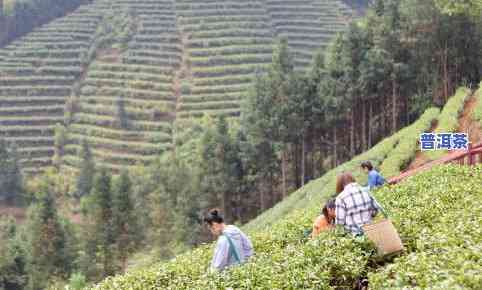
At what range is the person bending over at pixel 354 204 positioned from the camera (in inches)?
345

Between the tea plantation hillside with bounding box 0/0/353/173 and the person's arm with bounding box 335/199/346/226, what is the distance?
60.9 m

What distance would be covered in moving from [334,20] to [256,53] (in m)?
19.2

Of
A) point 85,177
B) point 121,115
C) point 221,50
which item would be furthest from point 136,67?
point 85,177

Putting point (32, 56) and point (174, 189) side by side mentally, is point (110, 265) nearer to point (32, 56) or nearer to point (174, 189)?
point (174, 189)

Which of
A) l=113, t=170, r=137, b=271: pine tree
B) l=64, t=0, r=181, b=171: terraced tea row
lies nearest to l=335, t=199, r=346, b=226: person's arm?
l=113, t=170, r=137, b=271: pine tree

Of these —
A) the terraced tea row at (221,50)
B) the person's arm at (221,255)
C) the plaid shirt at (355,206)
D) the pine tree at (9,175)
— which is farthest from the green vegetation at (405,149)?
the pine tree at (9,175)

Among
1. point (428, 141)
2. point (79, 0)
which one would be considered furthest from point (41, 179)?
point (428, 141)

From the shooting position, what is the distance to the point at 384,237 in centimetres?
818

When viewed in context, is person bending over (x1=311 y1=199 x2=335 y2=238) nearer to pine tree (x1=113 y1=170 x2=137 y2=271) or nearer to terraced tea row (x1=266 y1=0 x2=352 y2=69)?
pine tree (x1=113 y1=170 x2=137 y2=271)

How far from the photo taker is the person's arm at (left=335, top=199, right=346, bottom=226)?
8.92 meters

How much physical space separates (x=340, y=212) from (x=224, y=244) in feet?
6.22

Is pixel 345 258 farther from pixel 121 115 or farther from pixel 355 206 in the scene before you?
pixel 121 115

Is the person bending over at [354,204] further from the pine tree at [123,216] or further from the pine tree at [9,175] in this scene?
the pine tree at [9,175]

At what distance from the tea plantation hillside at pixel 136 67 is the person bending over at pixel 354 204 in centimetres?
A: 6112
